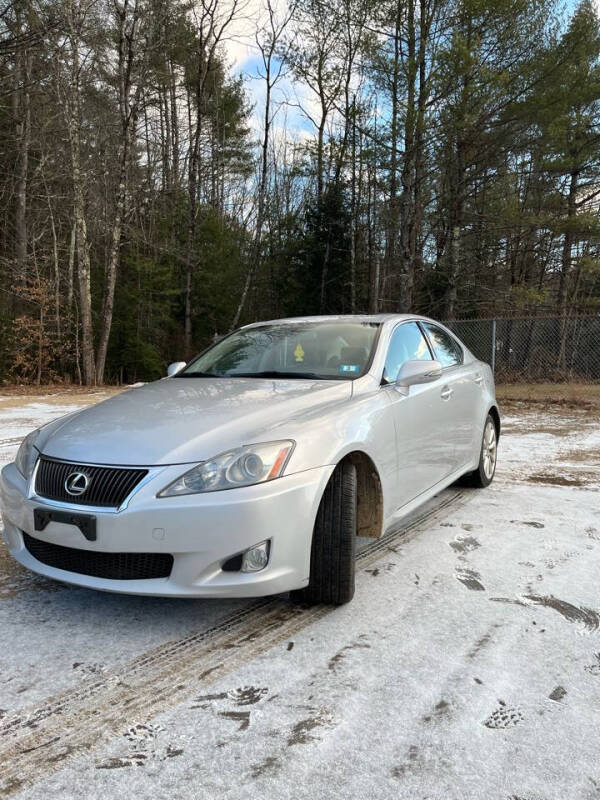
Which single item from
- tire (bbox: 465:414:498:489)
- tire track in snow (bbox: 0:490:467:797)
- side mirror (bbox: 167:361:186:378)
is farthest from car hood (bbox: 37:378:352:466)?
tire (bbox: 465:414:498:489)

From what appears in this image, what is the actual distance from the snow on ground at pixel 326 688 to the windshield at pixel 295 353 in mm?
1188

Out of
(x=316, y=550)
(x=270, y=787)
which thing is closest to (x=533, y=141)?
(x=316, y=550)

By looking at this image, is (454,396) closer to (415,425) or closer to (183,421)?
(415,425)

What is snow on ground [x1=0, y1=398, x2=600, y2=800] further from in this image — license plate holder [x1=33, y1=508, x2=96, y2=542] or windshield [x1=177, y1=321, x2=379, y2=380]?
windshield [x1=177, y1=321, x2=379, y2=380]

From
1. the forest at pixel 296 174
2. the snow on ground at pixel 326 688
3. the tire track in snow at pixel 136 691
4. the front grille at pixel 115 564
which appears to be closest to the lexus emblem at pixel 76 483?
the front grille at pixel 115 564

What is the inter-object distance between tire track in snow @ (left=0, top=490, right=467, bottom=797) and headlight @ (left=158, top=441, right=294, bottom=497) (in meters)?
0.66

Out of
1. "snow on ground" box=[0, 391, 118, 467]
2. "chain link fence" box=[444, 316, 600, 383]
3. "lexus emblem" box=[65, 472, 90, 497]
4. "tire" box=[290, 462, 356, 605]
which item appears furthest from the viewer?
"chain link fence" box=[444, 316, 600, 383]

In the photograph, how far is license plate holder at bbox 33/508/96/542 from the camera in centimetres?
248

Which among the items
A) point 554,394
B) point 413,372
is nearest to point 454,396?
point 413,372

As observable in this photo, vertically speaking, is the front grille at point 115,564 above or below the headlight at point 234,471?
below

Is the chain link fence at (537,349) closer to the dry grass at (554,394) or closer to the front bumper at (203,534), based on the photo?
the dry grass at (554,394)

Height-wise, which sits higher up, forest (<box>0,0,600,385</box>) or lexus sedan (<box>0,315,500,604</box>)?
forest (<box>0,0,600,385</box>)

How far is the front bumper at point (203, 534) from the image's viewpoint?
242 centimetres

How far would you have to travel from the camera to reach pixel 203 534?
242 cm
